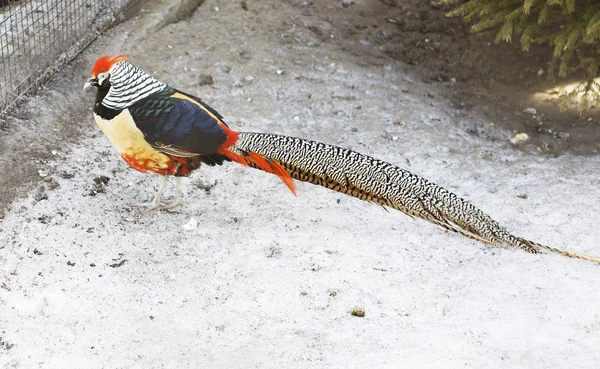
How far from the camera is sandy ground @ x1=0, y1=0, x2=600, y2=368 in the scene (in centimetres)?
357

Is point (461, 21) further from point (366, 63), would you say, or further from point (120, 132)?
point (120, 132)

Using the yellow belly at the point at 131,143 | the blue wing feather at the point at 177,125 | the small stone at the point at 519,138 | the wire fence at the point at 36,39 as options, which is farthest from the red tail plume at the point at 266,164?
the small stone at the point at 519,138

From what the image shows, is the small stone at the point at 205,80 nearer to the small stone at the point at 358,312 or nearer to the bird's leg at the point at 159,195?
the bird's leg at the point at 159,195

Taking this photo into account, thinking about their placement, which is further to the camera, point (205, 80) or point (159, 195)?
point (205, 80)

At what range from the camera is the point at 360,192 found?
399 cm

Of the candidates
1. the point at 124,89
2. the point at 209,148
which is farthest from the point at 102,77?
the point at 209,148

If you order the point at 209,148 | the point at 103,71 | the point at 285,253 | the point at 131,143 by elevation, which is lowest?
the point at 285,253

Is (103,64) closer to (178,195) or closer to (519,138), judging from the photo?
(178,195)

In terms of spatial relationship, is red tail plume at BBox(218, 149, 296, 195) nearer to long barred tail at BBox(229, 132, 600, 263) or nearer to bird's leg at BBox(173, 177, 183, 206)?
long barred tail at BBox(229, 132, 600, 263)

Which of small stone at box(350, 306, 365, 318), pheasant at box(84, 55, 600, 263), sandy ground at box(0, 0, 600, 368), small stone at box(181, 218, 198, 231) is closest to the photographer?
sandy ground at box(0, 0, 600, 368)

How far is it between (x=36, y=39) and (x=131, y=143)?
1779mm

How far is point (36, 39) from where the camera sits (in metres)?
5.46

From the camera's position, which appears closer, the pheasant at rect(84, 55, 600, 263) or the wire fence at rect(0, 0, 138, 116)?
the pheasant at rect(84, 55, 600, 263)

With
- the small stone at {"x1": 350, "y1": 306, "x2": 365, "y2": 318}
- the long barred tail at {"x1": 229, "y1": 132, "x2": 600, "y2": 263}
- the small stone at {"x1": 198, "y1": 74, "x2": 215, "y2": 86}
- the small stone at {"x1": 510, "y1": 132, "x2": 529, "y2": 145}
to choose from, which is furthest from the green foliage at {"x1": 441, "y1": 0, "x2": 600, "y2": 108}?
the small stone at {"x1": 350, "y1": 306, "x2": 365, "y2": 318}
